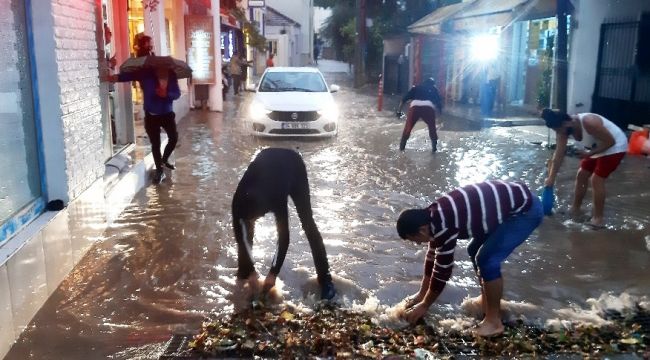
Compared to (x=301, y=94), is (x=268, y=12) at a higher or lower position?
higher

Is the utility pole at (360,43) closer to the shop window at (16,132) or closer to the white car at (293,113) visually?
the white car at (293,113)

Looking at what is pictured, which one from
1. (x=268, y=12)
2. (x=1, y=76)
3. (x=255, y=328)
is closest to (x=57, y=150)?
(x=1, y=76)

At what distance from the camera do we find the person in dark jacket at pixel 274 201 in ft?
15.2

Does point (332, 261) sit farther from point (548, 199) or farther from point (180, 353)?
point (548, 199)

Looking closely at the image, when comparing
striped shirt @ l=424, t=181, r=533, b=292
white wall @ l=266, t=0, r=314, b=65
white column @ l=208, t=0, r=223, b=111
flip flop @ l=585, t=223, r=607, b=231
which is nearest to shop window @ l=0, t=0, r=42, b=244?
striped shirt @ l=424, t=181, r=533, b=292

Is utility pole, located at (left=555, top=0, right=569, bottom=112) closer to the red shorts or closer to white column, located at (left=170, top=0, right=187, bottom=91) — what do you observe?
the red shorts

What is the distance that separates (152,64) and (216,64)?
9.75 m

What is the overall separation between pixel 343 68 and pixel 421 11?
77.9 feet

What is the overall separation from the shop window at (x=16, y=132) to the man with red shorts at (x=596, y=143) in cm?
495

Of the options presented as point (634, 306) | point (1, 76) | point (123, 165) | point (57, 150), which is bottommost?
point (634, 306)

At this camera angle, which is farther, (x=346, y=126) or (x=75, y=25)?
(x=346, y=126)

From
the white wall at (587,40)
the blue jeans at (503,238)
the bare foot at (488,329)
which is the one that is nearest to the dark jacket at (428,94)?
the white wall at (587,40)

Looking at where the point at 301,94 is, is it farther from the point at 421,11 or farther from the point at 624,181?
the point at 421,11

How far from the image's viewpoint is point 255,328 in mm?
4500
